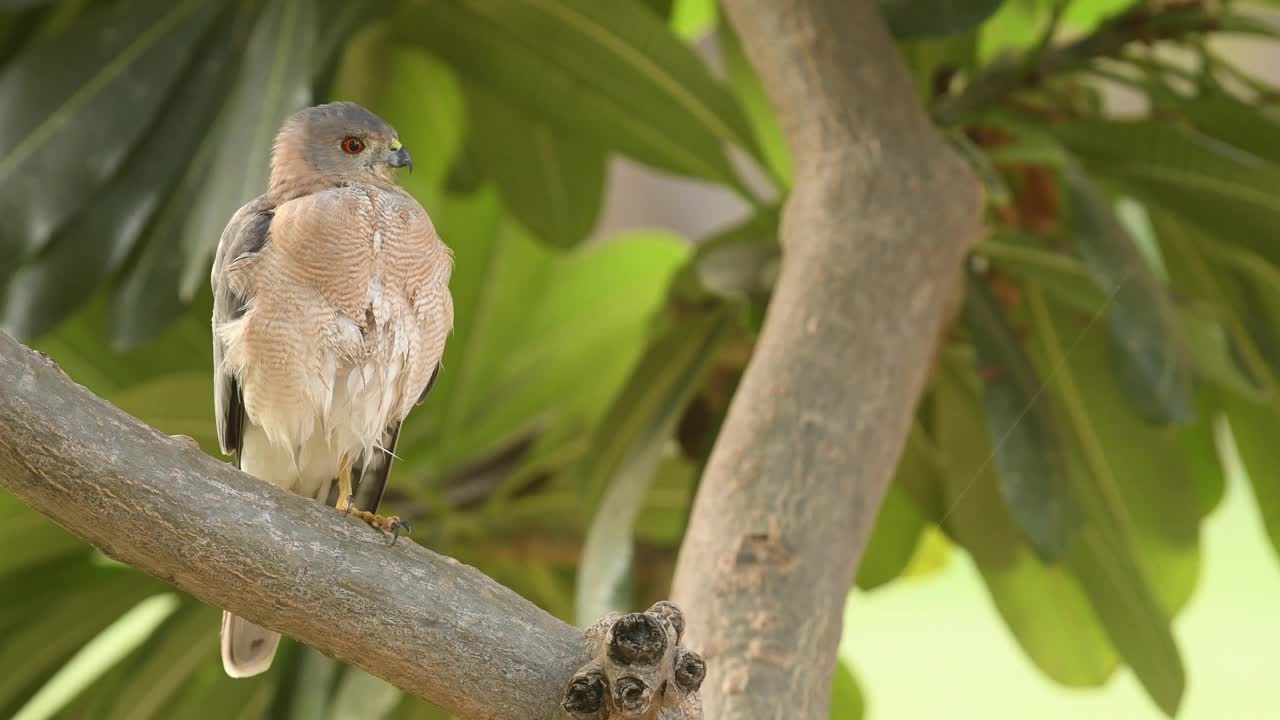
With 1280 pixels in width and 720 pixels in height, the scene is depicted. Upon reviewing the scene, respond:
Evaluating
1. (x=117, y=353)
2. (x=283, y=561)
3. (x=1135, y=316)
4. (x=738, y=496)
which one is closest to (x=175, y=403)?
(x=117, y=353)

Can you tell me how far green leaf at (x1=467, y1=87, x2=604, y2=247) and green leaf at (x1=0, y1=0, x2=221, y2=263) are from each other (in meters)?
0.57

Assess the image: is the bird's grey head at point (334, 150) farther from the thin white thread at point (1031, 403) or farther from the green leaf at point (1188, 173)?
the green leaf at point (1188, 173)

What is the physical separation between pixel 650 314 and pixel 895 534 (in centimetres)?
60

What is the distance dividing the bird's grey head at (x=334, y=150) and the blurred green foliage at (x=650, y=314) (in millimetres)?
397

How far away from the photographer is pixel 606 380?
7.87 feet

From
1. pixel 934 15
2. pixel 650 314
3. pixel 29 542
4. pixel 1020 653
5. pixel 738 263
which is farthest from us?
pixel 650 314

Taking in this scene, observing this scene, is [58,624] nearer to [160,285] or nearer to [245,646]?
[160,285]

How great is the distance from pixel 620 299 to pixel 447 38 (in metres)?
0.73

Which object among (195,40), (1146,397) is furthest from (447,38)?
(1146,397)

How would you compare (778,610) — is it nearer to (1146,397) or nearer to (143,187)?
(1146,397)

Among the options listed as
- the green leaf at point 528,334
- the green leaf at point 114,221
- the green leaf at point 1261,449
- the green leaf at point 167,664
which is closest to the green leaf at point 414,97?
the green leaf at point 528,334

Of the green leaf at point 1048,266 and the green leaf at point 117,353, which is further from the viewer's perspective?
the green leaf at point 117,353

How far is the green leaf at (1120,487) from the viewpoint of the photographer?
1.90 meters

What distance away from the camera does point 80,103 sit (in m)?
1.59
